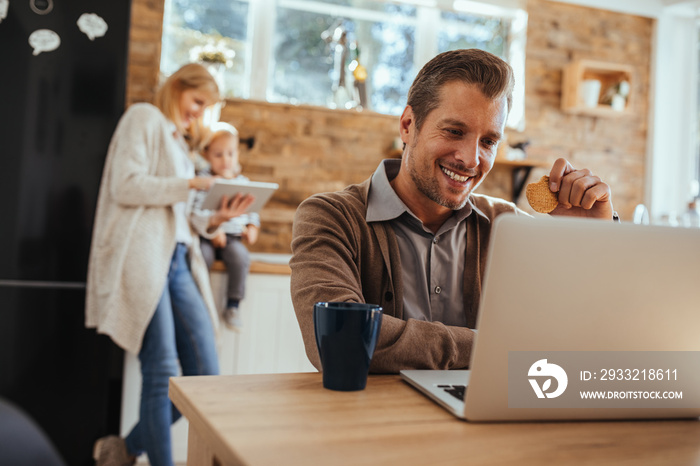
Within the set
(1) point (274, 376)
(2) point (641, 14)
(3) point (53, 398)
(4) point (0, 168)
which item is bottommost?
(3) point (53, 398)

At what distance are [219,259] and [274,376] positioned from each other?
1.93 metres

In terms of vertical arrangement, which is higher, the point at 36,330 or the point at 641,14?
the point at 641,14

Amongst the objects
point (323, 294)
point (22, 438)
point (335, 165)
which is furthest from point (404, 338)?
point (335, 165)

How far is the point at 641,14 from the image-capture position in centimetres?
378

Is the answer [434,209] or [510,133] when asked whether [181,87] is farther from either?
[510,133]

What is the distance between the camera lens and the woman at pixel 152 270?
2.26 metres

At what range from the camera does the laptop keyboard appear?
30.4 inches

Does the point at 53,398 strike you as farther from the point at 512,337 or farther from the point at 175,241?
the point at 512,337

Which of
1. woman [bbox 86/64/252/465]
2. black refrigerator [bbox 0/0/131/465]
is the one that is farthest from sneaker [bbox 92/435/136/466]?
black refrigerator [bbox 0/0/131/465]

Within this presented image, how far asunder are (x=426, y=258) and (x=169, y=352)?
4.17 feet

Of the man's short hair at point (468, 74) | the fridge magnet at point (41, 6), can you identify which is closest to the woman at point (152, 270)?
the fridge magnet at point (41, 6)

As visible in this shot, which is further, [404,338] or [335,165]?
[335,165]

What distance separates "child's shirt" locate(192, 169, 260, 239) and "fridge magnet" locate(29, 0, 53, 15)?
859 mm
